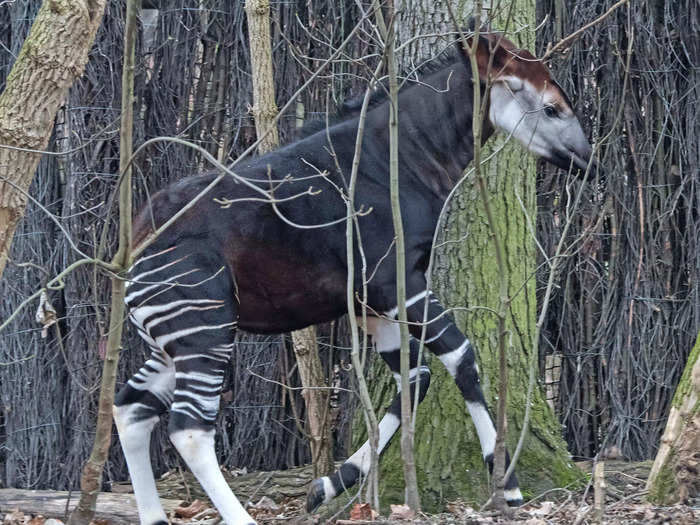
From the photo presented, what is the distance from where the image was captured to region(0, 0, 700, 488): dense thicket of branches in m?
5.60

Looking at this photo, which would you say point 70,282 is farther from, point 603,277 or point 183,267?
point 603,277

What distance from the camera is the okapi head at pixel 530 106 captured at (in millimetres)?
4039

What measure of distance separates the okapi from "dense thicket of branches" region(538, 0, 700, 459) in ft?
5.08

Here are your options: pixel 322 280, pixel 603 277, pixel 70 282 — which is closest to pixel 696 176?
pixel 603 277

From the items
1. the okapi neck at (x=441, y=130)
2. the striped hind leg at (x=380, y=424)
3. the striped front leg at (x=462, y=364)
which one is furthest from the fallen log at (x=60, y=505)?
the okapi neck at (x=441, y=130)

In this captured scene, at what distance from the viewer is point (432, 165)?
4051 mm

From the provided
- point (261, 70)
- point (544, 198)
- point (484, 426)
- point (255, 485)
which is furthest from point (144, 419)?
point (544, 198)

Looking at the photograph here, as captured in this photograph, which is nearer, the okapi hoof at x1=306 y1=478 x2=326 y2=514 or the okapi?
the okapi

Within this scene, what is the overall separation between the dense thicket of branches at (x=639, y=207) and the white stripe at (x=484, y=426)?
1.93 metres

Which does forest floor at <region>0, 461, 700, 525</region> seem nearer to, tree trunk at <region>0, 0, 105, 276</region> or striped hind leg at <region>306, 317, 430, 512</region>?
striped hind leg at <region>306, 317, 430, 512</region>

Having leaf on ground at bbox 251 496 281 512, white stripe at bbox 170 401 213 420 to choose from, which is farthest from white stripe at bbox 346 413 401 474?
leaf on ground at bbox 251 496 281 512

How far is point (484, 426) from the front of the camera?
3.90 m

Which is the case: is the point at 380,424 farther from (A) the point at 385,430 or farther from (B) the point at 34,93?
(B) the point at 34,93

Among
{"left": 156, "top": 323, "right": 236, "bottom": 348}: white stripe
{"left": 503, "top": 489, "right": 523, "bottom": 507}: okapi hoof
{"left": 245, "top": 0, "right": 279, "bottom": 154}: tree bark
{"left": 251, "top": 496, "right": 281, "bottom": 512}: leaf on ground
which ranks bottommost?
{"left": 251, "top": 496, "right": 281, "bottom": 512}: leaf on ground
